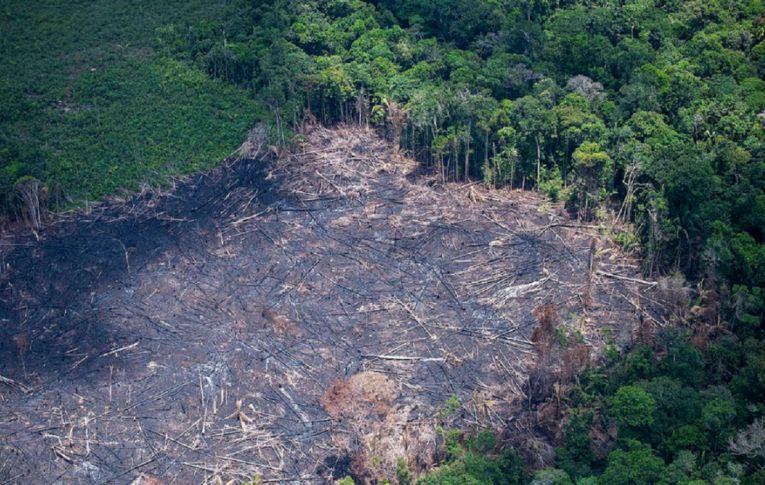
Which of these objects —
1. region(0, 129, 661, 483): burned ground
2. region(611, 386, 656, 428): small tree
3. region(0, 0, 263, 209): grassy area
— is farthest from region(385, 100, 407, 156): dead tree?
region(611, 386, 656, 428): small tree

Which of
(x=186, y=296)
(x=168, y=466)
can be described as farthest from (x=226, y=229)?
(x=168, y=466)

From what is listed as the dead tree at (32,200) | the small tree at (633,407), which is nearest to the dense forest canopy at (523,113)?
the small tree at (633,407)

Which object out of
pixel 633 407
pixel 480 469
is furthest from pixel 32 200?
pixel 633 407

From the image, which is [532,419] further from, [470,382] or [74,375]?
[74,375]

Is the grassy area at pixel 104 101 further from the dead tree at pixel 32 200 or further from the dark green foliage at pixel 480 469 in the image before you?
the dark green foliage at pixel 480 469

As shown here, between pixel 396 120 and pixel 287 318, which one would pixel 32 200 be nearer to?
pixel 287 318

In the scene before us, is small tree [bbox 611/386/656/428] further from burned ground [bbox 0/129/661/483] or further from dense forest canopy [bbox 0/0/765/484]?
burned ground [bbox 0/129/661/483]
